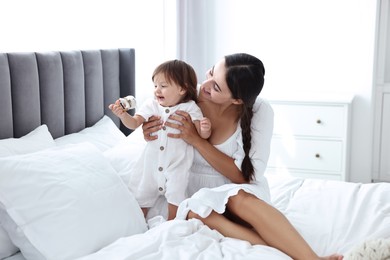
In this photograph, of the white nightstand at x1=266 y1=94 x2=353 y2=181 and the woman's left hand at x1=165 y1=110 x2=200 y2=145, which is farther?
the white nightstand at x1=266 y1=94 x2=353 y2=181

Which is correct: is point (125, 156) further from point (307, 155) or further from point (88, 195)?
point (307, 155)

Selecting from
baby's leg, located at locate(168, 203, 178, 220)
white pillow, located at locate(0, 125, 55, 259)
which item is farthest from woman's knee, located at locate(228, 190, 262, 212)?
white pillow, located at locate(0, 125, 55, 259)

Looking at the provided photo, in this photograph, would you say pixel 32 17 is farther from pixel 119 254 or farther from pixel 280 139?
pixel 280 139

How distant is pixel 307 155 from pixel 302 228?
174 cm

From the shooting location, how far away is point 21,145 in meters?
1.98

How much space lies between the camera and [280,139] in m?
3.75

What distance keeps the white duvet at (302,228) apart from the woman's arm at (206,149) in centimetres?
28

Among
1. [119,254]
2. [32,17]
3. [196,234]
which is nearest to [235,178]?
[196,234]

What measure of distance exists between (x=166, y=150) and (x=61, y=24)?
1018 millimetres

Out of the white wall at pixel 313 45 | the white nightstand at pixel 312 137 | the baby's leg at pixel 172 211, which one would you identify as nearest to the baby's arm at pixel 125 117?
the baby's leg at pixel 172 211

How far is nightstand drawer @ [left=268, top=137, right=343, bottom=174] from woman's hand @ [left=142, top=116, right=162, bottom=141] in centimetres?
175

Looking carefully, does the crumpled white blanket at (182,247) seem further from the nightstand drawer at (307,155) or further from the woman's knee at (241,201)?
the nightstand drawer at (307,155)

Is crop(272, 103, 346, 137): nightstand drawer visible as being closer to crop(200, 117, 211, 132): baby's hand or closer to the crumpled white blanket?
crop(200, 117, 211, 132): baby's hand

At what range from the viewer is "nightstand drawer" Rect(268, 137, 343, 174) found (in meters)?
3.64
